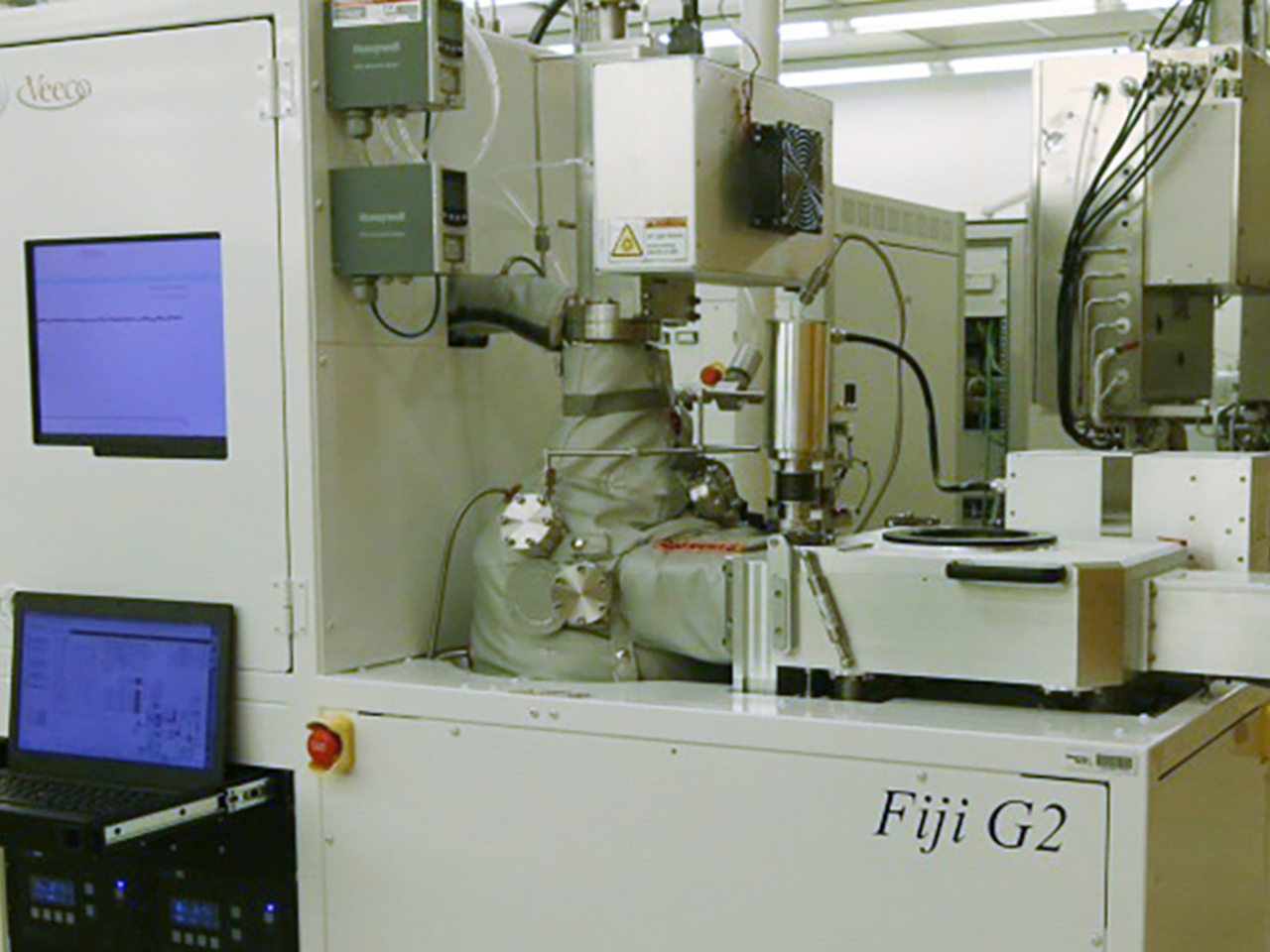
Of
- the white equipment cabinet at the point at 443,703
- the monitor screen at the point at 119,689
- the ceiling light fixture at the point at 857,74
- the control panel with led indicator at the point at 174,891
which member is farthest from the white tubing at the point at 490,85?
the ceiling light fixture at the point at 857,74

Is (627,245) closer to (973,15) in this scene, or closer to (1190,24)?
(1190,24)

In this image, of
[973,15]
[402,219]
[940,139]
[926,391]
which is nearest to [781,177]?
[402,219]

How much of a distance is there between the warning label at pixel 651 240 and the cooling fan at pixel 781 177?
150 millimetres

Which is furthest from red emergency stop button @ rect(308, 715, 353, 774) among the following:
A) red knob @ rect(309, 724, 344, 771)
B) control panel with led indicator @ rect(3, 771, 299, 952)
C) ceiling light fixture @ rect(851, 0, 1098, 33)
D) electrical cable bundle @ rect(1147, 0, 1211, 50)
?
ceiling light fixture @ rect(851, 0, 1098, 33)

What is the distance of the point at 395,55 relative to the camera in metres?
2.06

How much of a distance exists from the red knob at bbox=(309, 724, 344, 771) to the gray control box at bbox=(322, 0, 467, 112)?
80cm

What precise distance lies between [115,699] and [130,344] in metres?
0.48

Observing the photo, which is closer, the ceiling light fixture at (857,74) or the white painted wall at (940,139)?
the ceiling light fixture at (857,74)

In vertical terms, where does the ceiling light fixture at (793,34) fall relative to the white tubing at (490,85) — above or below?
above

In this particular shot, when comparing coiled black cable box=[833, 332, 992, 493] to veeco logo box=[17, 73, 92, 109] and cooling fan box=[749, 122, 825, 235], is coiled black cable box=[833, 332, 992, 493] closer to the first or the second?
cooling fan box=[749, 122, 825, 235]

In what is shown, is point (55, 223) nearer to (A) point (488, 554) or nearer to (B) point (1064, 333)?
(A) point (488, 554)

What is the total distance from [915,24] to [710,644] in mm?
4578

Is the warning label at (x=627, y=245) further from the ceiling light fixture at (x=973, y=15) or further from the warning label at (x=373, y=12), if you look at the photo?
the ceiling light fixture at (x=973, y=15)

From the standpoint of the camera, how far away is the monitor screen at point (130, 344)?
2.20 meters
